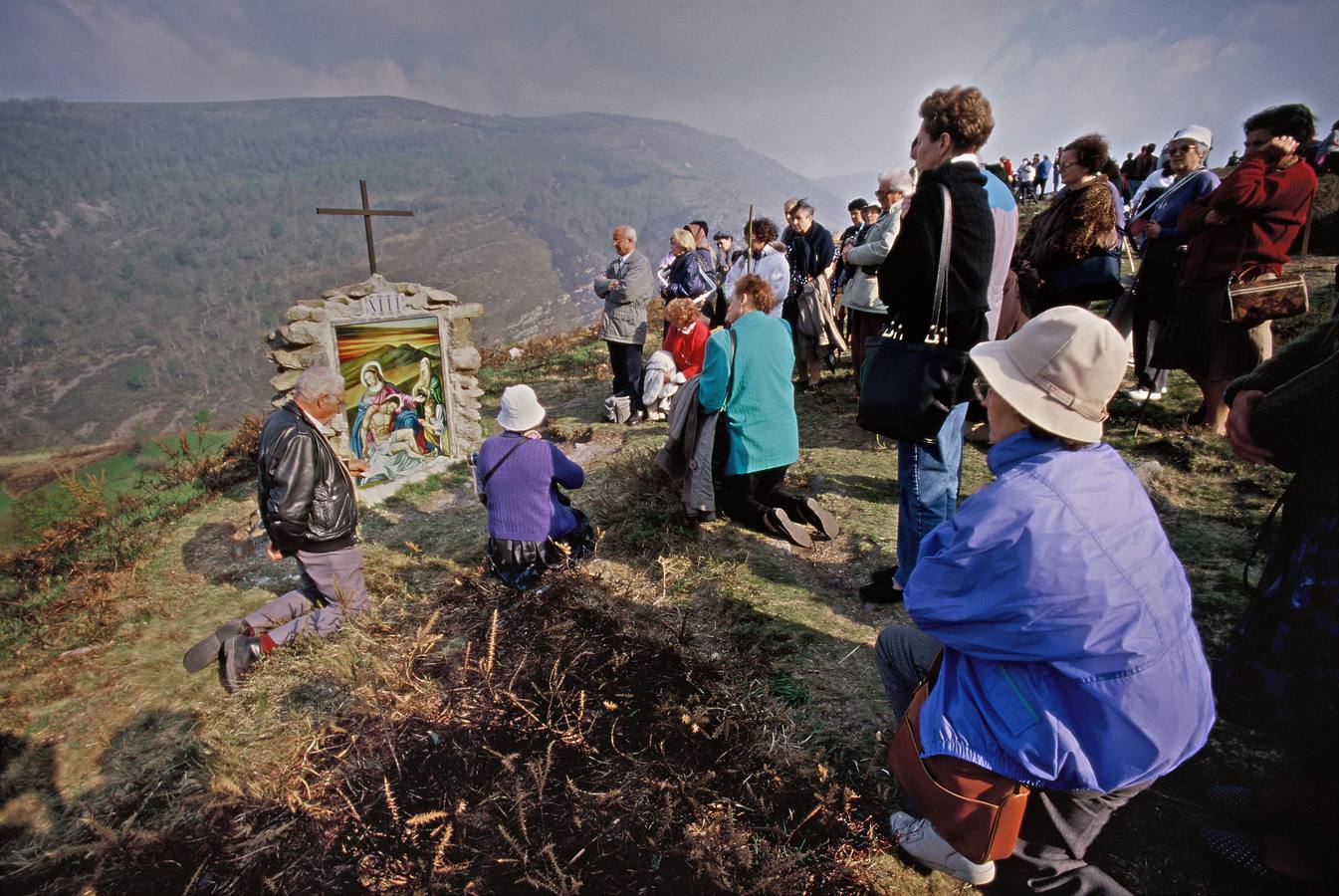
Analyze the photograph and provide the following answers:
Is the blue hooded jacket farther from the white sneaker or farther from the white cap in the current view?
the white cap

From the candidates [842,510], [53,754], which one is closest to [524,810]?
[53,754]

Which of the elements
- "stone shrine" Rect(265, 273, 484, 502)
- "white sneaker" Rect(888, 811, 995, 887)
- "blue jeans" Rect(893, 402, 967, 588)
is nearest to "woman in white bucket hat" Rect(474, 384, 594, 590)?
"blue jeans" Rect(893, 402, 967, 588)

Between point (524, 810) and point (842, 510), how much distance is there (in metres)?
3.30

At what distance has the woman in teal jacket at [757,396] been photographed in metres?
4.13

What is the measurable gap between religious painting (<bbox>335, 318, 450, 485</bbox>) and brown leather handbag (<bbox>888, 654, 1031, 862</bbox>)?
5674 mm

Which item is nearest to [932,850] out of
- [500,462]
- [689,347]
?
[500,462]

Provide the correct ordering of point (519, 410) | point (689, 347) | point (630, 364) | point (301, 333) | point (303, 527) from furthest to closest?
point (630, 364) → point (689, 347) → point (301, 333) → point (519, 410) → point (303, 527)

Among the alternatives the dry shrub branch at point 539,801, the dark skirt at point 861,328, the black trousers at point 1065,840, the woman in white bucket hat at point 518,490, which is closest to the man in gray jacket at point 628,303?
the dark skirt at point 861,328

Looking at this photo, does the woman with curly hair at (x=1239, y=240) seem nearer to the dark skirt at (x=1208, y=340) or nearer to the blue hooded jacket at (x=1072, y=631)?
the dark skirt at (x=1208, y=340)

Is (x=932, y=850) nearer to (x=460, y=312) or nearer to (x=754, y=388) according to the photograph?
(x=754, y=388)

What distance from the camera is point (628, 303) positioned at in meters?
7.54

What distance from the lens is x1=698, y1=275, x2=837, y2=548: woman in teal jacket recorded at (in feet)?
13.5

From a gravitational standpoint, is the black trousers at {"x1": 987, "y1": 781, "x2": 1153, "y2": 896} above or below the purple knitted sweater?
below

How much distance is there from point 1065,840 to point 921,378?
192 centimetres
